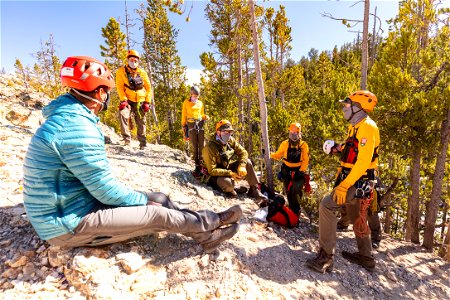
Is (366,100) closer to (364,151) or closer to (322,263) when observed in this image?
(364,151)

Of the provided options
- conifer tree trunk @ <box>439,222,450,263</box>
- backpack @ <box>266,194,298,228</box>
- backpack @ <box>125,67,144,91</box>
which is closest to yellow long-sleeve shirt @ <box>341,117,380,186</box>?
backpack @ <box>266,194,298,228</box>

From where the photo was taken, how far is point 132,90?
7.05m

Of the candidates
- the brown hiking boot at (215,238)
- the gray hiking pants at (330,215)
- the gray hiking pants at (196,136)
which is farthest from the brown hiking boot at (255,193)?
the brown hiking boot at (215,238)

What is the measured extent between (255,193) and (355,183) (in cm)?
267

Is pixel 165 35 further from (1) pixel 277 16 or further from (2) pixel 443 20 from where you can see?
(2) pixel 443 20

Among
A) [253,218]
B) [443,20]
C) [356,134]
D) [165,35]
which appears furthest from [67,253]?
[165,35]

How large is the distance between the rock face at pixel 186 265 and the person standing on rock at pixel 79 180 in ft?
1.27

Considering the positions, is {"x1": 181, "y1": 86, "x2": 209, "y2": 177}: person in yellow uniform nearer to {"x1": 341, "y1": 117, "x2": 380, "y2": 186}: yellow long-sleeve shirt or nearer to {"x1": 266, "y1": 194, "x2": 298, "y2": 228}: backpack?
{"x1": 266, "y1": 194, "x2": 298, "y2": 228}: backpack

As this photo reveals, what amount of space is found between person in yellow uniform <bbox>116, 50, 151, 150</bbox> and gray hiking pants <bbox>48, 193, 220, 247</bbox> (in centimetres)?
474

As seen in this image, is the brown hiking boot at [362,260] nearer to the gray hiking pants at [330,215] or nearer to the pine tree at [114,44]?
the gray hiking pants at [330,215]

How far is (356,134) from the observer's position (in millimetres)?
3928

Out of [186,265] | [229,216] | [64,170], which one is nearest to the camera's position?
[64,170]

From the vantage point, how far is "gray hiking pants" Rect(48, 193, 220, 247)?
2.43 m

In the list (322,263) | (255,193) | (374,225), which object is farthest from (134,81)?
(374,225)
